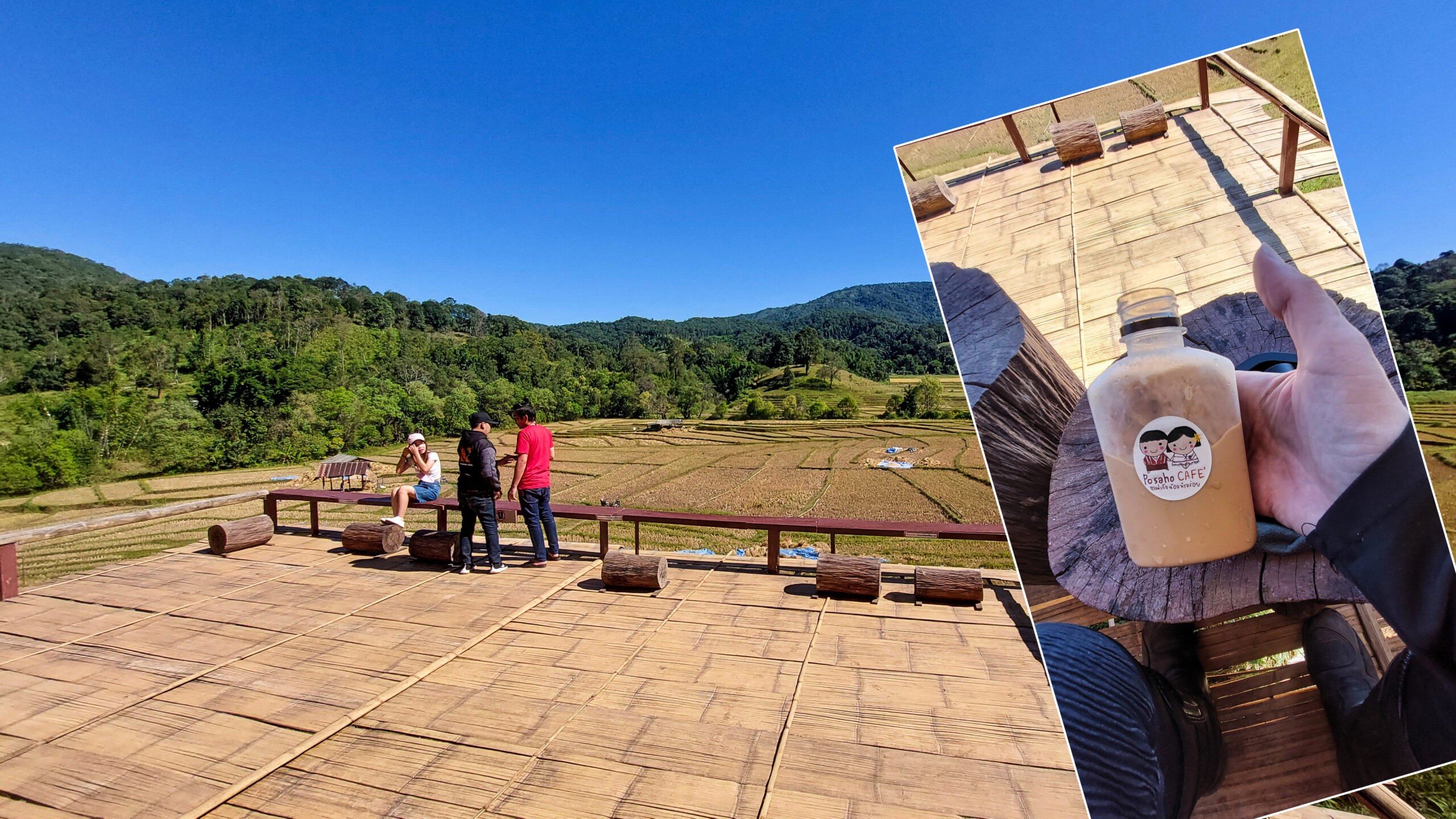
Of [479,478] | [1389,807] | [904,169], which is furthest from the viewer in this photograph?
[479,478]

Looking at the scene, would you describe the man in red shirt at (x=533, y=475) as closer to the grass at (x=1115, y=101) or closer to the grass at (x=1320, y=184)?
the grass at (x=1115, y=101)

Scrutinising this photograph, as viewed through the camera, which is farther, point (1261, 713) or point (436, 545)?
point (436, 545)

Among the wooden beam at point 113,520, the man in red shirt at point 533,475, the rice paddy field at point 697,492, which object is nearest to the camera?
the wooden beam at point 113,520

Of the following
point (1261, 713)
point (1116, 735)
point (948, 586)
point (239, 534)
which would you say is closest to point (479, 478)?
point (239, 534)

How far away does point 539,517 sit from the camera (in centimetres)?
633

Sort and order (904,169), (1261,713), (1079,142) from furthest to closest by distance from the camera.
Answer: (904,169), (1079,142), (1261,713)

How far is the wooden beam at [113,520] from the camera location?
223 inches

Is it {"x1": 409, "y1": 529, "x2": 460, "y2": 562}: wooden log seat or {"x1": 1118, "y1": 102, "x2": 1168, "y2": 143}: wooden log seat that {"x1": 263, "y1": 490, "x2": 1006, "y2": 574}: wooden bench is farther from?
{"x1": 1118, "y1": 102, "x2": 1168, "y2": 143}: wooden log seat

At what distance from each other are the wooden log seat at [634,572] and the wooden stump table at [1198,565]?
506 cm

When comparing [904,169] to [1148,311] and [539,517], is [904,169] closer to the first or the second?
[1148,311]

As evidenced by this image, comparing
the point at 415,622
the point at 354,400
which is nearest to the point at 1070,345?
the point at 415,622

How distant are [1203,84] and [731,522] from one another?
551 cm

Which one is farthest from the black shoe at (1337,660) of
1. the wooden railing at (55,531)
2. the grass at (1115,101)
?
the wooden railing at (55,531)

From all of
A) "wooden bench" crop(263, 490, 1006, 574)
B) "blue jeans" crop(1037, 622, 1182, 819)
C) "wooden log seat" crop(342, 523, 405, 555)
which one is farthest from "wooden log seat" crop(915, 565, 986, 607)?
"wooden log seat" crop(342, 523, 405, 555)
